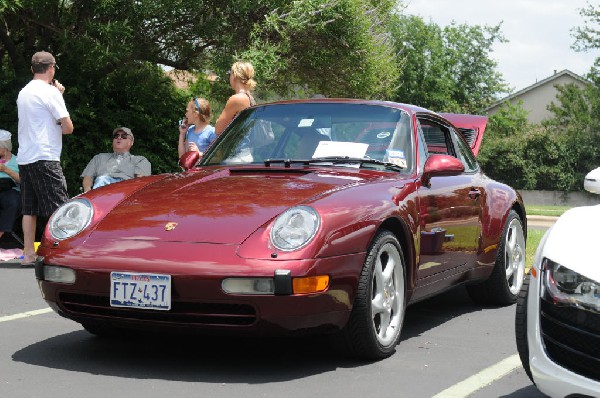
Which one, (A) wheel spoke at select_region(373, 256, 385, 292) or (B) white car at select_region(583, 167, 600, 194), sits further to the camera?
(A) wheel spoke at select_region(373, 256, 385, 292)

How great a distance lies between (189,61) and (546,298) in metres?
12.4

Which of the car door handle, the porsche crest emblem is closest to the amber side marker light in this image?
the porsche crest emblem

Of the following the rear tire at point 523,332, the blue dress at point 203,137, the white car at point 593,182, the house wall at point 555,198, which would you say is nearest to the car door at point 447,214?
the white car at point 593,182

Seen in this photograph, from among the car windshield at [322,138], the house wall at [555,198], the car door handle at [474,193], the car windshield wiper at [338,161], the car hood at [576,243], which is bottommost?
the house wall at [555,198]

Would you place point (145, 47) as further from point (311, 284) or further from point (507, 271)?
point (311, 284)

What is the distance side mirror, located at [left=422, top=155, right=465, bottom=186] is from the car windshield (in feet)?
0.36

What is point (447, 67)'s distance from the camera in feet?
242

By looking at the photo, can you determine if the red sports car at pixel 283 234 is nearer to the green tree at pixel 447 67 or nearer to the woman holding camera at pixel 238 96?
the woman holding camera at pixel 238 96

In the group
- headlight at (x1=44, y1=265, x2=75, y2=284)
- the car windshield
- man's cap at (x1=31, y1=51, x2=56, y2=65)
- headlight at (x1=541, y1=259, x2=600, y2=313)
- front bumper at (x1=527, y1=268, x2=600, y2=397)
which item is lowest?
front bumper at (x1=527, y1=268, x2=600, y2=397)

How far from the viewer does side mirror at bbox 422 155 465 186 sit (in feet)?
19.4

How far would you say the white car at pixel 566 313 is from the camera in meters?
3.60

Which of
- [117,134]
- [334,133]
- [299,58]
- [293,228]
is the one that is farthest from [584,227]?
[299,58]

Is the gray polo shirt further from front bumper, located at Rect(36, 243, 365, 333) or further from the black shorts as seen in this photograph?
front bumper, located at Rect(36, 243, 365, 333)

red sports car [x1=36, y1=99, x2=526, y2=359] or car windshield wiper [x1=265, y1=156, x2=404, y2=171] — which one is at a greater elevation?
car windshield wiper [x1=265, y1=156, x2=404, y2=171]
